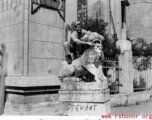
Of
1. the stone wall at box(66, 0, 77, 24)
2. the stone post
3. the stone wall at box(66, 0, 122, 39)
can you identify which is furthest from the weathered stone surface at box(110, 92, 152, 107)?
the stone wall at box(66, 0, 77, 24)

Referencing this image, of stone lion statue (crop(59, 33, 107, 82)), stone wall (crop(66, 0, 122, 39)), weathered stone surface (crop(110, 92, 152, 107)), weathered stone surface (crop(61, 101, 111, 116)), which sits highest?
stone wall (crop(66, 0, 122, 39))

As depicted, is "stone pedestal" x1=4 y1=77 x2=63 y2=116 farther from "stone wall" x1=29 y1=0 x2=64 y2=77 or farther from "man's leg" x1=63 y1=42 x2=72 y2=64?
"man's leg" x1=63 y1=42 x2=72 y2=64

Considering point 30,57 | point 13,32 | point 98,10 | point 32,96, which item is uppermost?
point 98,10

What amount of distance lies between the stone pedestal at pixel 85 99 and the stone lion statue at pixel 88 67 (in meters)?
0.26

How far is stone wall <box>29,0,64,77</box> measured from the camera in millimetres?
8352

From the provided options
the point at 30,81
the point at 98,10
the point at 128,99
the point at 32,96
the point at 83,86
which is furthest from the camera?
the point at 98,10

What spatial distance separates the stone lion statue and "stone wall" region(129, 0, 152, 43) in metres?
19.9

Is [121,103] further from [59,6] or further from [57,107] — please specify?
[59,6]

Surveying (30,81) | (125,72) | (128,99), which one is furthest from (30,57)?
(128,99)

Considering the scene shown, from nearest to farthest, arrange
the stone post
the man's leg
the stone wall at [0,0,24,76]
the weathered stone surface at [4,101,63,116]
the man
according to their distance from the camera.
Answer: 1. the man
2. the man's leg
3. the weathered stone surface at [4,101,63,116]
4. the stone wall at [0,0,24,76]
5. the stone post

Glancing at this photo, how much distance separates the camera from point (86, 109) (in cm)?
646

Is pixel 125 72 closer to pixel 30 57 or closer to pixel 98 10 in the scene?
pixel 30 57

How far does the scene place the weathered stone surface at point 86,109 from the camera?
6367 millimetres

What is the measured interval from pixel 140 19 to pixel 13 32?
67.7 feet
